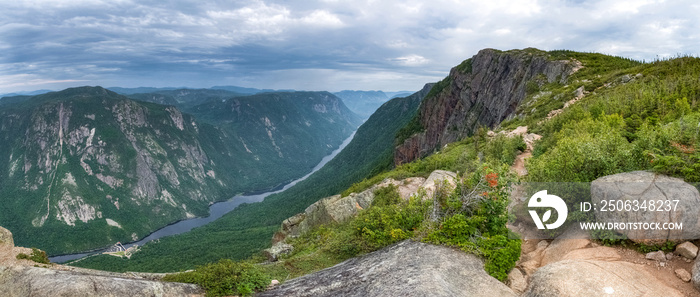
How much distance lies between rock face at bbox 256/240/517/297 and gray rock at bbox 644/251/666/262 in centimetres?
436

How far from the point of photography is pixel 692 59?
31844mm

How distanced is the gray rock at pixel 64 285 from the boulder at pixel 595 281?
12.2 meters

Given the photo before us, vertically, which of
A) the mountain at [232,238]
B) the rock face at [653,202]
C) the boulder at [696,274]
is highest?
the rock face at [653,202]

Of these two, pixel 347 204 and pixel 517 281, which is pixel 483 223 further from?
pixel 347 204

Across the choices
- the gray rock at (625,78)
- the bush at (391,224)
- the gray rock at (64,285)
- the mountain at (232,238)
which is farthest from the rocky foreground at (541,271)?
→ the mountain at (232,238)

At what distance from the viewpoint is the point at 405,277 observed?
10.2 metres

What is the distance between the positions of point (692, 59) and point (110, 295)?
48146 mm

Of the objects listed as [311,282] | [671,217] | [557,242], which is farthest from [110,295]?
[671,217]

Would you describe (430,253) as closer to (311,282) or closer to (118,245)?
(311,282)

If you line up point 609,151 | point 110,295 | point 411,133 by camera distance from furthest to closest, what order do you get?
point 411,133, point 609,151, point 110,295

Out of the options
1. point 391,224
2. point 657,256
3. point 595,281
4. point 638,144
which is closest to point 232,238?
point 391,224

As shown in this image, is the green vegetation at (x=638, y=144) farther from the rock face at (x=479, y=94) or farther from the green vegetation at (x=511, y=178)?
the rock face at (x=479, y=94)

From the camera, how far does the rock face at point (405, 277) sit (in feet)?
31.4

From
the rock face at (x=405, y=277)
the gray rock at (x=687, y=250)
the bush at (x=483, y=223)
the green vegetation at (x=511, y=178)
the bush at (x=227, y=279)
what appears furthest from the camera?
the bush at (x=227, y=279)
